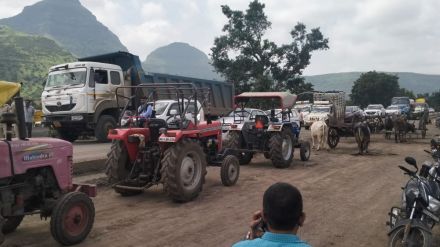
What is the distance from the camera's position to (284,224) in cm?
236

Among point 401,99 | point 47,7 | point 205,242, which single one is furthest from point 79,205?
point 47,7

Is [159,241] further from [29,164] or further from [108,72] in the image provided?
[108,72]

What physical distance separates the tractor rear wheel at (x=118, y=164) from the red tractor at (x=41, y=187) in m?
2.12

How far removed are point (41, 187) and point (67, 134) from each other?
12637 millimetres

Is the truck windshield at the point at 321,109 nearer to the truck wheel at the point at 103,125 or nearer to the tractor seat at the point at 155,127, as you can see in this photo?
the truck wheel at the point at 103,125

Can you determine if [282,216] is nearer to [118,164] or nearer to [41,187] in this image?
[41,187]

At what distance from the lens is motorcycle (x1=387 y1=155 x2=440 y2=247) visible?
5246 millimetres

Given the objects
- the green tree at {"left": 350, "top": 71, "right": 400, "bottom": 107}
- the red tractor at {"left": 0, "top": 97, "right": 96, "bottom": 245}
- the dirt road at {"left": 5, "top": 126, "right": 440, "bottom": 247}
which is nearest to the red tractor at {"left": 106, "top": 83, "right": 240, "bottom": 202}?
the dirt road at {"left": 5, "top": 126, "right": 440, "bottom": 247}

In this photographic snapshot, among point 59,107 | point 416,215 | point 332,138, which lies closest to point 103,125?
point 59,107

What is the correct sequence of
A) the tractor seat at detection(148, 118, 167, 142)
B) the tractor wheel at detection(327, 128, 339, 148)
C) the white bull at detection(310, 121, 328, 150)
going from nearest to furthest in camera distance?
1. the tractor seat at detection(148, 118, 167, 142)
2. the white bull at detection(310, 121, 328, 150)
3. the tractor wheel at detection(327, 128, 339, 148)

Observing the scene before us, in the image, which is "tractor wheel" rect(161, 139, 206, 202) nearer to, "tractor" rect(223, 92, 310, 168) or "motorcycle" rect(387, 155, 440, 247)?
"motorcycle" rect(387, 155, 440, 247)

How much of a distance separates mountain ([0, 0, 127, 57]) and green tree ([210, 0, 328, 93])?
10477 centimetres

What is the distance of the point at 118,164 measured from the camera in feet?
28.4

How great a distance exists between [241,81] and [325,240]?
109ft
